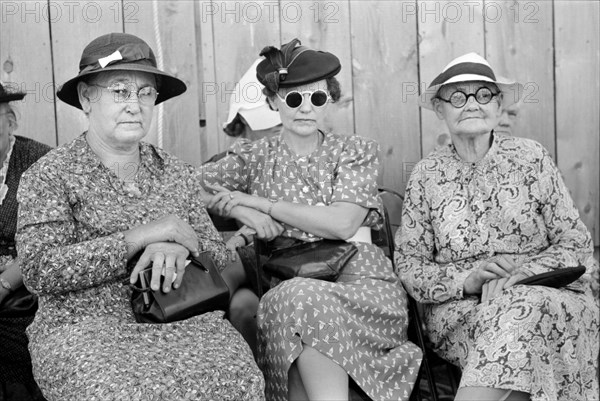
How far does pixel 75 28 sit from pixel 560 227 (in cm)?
256

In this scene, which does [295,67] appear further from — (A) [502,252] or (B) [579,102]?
(B) [579,102]

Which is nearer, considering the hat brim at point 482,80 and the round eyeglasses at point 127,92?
the round eyeglasses at point 127,92

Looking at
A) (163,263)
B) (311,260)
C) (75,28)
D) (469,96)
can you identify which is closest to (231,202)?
(311,260)

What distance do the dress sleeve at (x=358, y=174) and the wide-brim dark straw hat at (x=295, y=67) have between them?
0.36 m

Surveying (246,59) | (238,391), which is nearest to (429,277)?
(238,391)

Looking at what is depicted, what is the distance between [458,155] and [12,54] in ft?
7.40

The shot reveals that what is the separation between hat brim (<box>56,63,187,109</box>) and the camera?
138 inches

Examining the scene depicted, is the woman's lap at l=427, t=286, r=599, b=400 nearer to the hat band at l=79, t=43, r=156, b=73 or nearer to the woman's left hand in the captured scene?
the woman's left hand

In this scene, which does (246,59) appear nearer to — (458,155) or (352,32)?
(352,32)

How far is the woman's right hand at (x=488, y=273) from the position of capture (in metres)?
3.87

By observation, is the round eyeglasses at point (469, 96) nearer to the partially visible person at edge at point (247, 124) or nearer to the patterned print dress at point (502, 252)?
the patterned print dress at point (502, 252)

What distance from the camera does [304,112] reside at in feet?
13.4

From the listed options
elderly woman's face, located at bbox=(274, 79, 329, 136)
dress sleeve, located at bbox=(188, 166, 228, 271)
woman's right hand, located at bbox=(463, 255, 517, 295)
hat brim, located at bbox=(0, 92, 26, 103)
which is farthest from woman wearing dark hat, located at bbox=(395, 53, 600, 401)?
hat brim, located at bbox=(0, 92, 26, 103)

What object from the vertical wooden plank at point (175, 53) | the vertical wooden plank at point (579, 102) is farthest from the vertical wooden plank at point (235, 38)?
the vertical wooden plank at point (579, 102)
